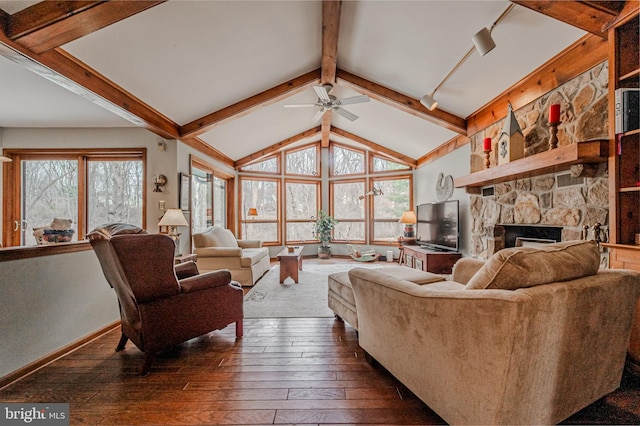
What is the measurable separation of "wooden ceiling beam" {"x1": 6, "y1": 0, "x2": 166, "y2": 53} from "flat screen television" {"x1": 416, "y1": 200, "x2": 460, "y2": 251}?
182 inches

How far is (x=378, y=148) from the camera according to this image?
6.81 metres

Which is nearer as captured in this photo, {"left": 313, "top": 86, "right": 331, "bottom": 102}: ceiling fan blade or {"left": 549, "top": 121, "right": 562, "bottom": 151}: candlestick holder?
{"left": 549, "top": 121, "right": 562, "bottom": 151}: candlestick holder

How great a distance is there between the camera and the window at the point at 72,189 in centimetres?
422

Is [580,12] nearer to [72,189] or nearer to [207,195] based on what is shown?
[207,195]

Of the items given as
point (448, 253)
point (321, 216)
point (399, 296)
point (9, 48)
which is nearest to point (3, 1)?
point (9, 48)

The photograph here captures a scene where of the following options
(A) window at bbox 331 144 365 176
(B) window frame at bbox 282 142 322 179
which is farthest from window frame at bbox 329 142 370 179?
(B) window frame at bbox 282 142 322 179

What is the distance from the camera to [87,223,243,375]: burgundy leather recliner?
6.17ft

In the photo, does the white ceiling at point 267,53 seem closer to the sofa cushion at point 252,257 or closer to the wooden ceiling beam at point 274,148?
the sofa cushion at point 252,257

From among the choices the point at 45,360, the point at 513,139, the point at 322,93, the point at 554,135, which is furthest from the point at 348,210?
the point at 45,360

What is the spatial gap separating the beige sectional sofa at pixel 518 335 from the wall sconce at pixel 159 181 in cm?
373

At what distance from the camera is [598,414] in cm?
152

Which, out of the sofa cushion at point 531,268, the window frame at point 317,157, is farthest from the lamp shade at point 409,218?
the sofa cushion at point 531,268

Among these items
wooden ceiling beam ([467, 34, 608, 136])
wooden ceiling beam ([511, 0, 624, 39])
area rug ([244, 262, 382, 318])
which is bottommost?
area rug ([244, 262, 382, 318])

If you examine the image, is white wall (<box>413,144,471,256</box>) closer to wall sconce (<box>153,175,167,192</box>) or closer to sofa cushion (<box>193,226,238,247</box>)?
sofa cushion (<box>193,226,238,247</box>)
